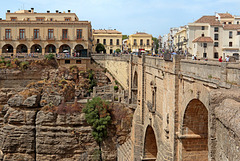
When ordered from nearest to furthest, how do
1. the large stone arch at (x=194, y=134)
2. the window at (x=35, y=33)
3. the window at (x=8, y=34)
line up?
the large stone arch at (x=194, y=134) → the window at (x=8, y=34) → the window at (x=35, y=33)

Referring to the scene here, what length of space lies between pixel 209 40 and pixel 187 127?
2708cm

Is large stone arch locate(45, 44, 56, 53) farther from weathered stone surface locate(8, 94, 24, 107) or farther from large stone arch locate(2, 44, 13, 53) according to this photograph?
weathered stone surface locate(8, 94, 24, 107)

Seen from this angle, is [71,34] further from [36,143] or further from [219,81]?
[219,81]

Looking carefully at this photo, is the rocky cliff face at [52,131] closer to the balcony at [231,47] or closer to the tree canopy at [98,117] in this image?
the tree canopy at [98,117]

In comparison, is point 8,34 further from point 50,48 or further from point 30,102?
point 30,102

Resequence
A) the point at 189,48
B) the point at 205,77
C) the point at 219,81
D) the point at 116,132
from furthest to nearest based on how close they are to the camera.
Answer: the point at 189,48
the point at 116,132
the point at 205,77
the point at 219,81

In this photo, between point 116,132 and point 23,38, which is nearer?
point 116,132

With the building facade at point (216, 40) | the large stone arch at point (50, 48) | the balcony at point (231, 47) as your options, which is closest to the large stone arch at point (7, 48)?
the large stone arch at point (50, 48)

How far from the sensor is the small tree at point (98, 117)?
101ft

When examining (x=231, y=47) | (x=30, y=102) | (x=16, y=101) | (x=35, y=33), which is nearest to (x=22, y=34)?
(x=35, y=33)

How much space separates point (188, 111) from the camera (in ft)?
43.5

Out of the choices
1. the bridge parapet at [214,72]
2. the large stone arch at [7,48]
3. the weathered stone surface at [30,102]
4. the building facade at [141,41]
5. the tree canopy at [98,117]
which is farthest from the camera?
the building facade at [141,41]

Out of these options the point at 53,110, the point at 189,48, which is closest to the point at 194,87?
the point at 53,110

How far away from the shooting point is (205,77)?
1086cm
